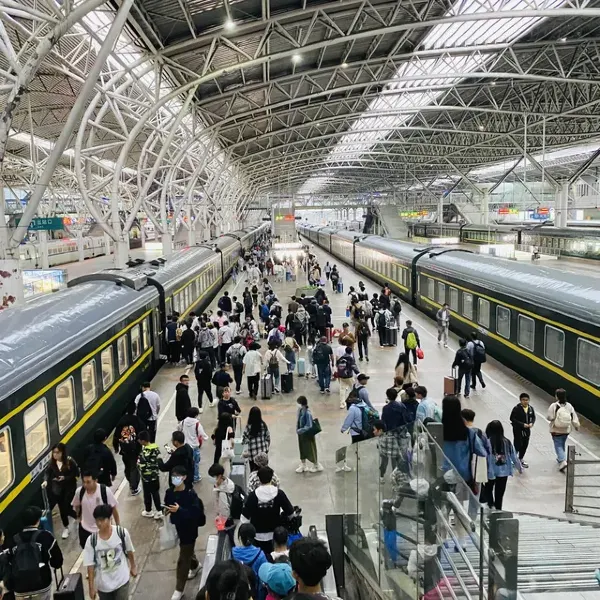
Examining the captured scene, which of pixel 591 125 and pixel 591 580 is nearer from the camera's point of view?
pixel 591 580

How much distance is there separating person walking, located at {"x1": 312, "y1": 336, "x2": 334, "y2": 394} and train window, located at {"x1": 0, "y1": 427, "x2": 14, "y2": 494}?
25.1 ft

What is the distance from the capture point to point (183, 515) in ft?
20.5

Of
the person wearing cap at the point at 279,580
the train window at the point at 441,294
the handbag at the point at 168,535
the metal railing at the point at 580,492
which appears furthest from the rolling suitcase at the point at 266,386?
the train window at the point at 441,294

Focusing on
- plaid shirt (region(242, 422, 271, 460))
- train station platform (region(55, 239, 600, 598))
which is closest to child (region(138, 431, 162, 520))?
train station platform (region(55, 239, 600, 598))

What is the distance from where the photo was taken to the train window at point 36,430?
7758 mm

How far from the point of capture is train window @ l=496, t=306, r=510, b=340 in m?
15.8

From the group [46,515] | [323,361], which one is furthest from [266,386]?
[46,515]

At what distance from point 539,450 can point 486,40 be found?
73.8ft

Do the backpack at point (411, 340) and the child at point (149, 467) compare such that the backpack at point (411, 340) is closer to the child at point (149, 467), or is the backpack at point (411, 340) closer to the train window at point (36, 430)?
the child at point (149, 467)

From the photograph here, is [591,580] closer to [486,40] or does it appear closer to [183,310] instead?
[183,310]

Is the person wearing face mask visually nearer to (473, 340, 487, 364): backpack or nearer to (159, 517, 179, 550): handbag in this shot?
(159, 517, 179, 550): handbag

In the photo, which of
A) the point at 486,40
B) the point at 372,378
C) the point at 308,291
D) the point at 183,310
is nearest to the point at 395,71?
the point at 486,40

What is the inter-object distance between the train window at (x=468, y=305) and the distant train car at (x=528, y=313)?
0.03 metres

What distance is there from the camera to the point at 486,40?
88.6ft
